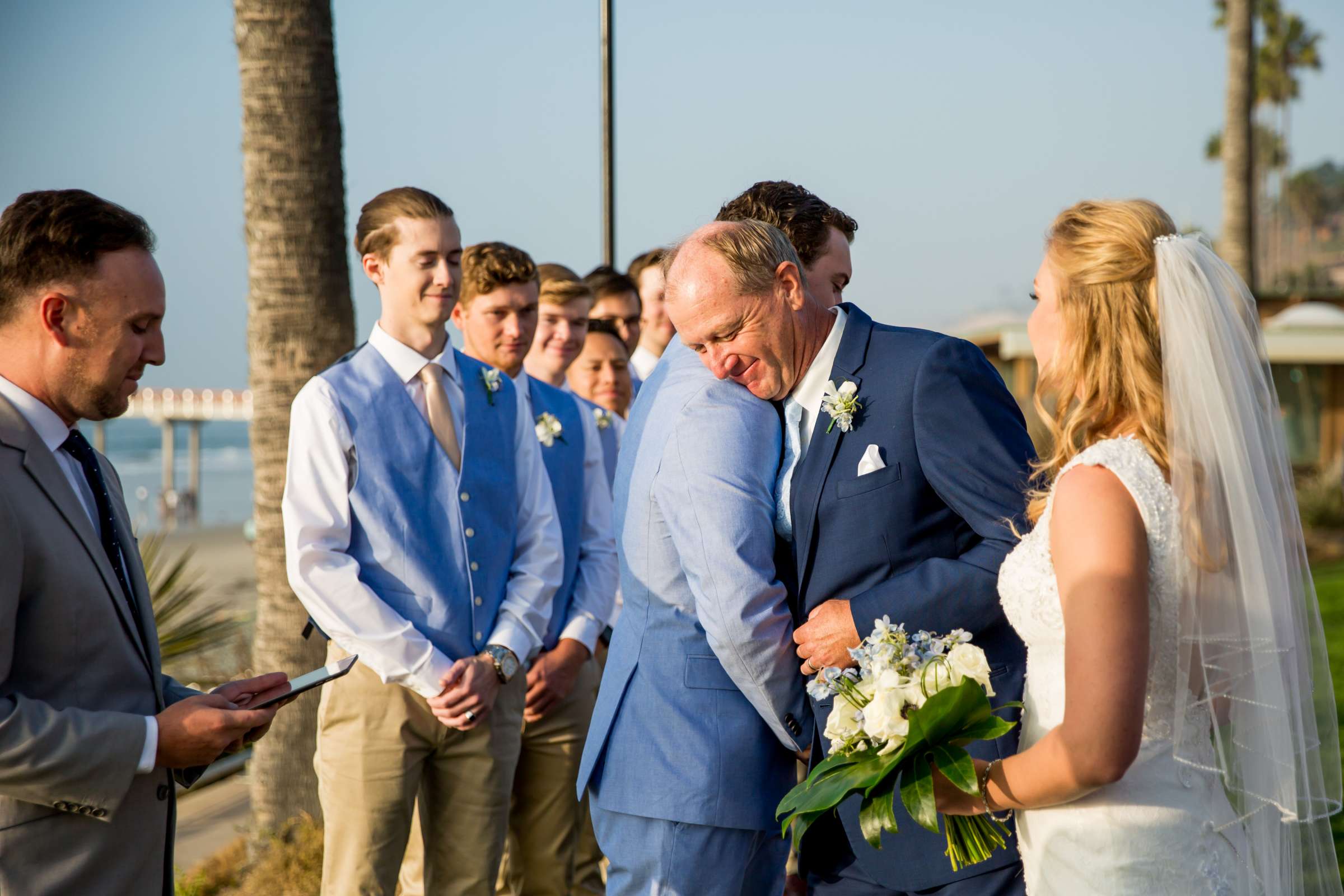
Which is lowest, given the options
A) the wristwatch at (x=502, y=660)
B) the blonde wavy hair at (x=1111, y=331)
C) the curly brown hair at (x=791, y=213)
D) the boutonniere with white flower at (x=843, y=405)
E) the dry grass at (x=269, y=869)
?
the dry grass at (x=269, y=869)

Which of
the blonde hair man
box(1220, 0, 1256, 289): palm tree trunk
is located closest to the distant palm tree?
box(1220, 0, 1256, 289): palm tree trunk

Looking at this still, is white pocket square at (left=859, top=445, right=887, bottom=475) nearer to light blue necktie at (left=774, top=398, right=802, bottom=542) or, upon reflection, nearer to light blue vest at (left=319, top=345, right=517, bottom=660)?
light blue necktie at (left=774, top=398, right=802, bottom=542)

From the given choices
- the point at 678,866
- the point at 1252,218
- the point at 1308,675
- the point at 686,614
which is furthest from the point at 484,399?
the point at 1252,218

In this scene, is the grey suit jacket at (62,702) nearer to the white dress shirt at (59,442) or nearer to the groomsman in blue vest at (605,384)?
the white dress shirt at (59,442)

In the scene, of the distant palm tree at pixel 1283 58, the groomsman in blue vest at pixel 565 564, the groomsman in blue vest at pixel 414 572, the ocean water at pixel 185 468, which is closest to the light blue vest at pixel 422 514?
the groomsman in blue vest at pixel 414 572

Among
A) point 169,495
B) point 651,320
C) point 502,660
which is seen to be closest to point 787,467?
point 502,660

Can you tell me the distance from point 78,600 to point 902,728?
1814 mm

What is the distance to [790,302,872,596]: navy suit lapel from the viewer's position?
301cm

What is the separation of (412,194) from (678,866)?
2.60 meters

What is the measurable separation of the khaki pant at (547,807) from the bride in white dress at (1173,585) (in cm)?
262

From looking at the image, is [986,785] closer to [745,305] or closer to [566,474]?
[745,305]

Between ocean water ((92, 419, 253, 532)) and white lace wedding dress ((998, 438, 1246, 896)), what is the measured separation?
31.1 metres

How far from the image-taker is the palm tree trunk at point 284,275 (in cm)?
556

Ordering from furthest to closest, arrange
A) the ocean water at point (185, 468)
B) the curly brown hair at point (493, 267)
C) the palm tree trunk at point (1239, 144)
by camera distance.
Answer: the ocean water at point (185, 468)
the palm tree trunk at point (1239, 144)
the curly brown hair at point (493, 267)
